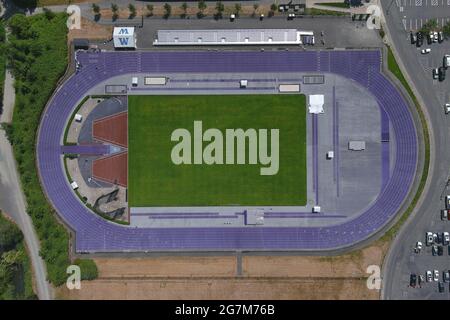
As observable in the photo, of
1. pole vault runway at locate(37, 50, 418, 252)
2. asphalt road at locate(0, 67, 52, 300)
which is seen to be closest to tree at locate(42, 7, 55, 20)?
pole vault runway at locate(37, 50, 418, 252)

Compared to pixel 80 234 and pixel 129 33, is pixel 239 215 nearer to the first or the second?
pixel 80 234

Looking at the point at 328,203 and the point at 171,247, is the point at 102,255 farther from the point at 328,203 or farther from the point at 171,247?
the point at 328,203

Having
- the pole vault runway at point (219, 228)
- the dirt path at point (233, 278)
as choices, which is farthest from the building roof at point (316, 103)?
the dirt path at point (233, 278)

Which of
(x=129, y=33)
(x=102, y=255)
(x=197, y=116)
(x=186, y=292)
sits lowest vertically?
(x=186, y=292)

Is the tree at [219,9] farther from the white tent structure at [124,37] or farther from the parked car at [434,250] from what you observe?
the parked car at [434,250]

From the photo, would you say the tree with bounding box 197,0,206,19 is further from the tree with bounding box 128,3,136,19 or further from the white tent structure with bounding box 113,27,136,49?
the white tent structure with bounding box 113,27,136,49

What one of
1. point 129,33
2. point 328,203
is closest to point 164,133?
point 129,33

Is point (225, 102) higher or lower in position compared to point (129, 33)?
lower
